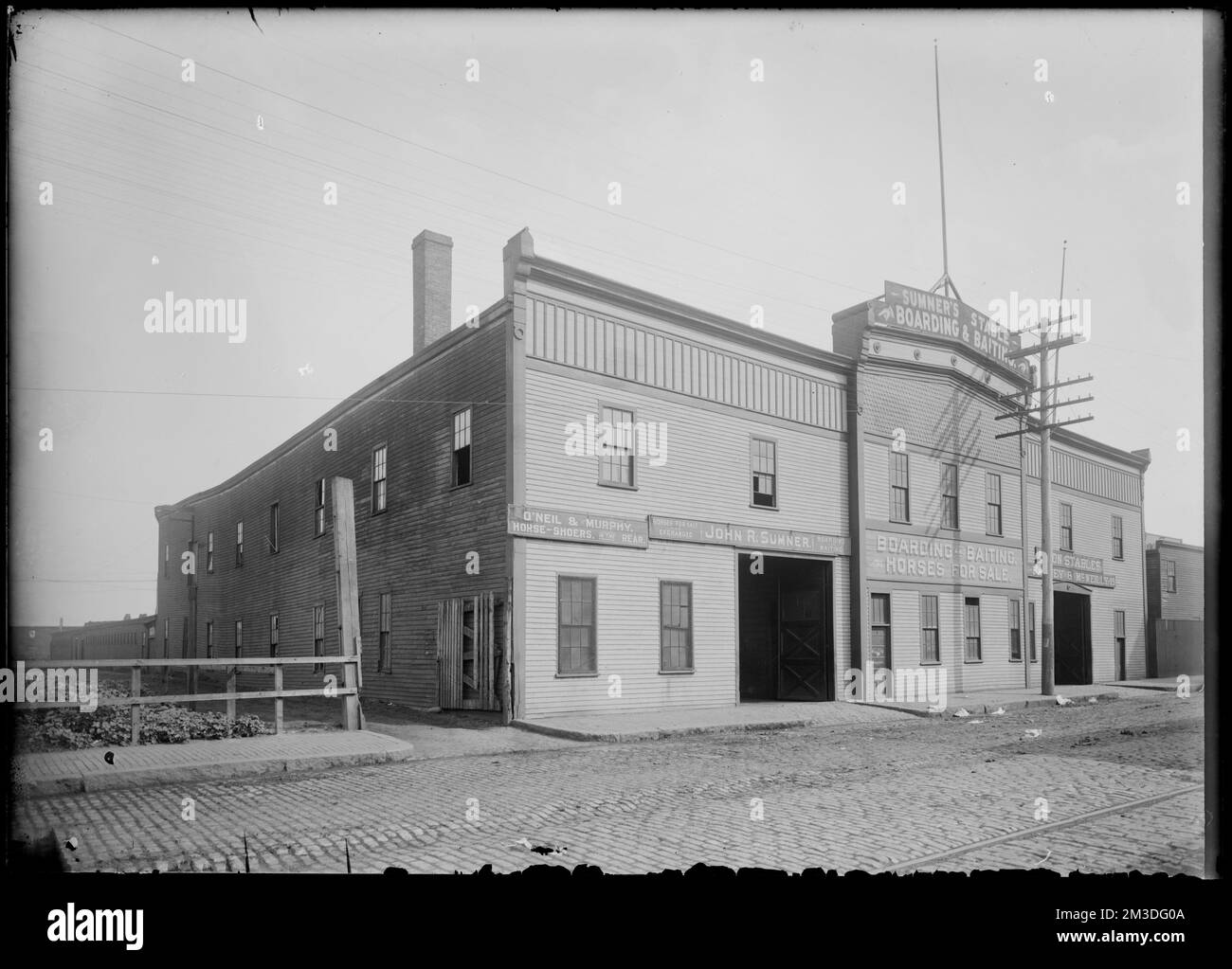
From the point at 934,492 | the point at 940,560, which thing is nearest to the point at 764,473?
the point at 934,492

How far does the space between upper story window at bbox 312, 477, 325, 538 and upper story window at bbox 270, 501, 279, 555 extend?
12.0ft

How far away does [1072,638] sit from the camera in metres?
31.6

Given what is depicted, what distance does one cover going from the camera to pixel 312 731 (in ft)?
47.5

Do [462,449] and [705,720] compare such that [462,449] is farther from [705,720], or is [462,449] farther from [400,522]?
[705,720]

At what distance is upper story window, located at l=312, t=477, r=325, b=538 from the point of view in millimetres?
25266

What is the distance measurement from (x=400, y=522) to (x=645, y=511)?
5.94m

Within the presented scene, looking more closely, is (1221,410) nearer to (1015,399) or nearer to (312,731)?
(312,731)

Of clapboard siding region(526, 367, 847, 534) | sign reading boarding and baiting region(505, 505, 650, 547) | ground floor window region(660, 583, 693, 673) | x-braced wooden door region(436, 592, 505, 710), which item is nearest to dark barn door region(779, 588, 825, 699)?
clapboard siding region(526, 367, 847, 534)

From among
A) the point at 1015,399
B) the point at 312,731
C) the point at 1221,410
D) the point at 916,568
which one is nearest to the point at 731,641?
the point at 916,568

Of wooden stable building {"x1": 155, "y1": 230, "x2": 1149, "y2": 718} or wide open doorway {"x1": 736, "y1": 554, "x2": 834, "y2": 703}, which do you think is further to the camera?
wide open doorway {"x1": 736, "y1": 554, "x2": 834, "y2": 703}

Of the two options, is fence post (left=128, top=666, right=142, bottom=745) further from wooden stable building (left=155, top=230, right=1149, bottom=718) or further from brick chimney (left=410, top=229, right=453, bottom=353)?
brick chimney (left=410, top=229, right=453, bottom=353)
